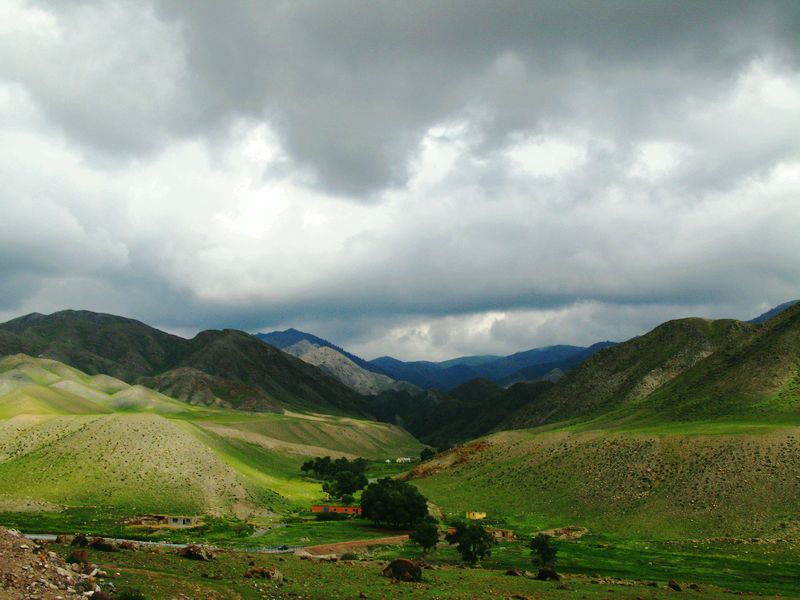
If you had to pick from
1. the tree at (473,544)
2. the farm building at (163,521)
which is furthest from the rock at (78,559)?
the farm building at (163,521)

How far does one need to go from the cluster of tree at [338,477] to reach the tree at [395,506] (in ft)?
106

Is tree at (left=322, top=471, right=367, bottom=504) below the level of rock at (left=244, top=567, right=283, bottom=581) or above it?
below

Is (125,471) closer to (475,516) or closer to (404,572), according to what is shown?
(475,516)

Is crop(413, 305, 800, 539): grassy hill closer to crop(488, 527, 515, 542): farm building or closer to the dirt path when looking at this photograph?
crop(488, 527, 515, 542): farm building

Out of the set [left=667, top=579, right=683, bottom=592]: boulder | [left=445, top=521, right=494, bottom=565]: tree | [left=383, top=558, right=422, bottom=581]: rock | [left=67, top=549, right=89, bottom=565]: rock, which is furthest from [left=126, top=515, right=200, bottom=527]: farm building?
[left=667, top=579, right=683, bottom=592]: boulder

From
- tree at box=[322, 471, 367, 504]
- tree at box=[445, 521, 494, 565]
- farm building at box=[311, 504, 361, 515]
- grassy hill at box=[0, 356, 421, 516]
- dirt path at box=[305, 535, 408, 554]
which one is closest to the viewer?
tree at box=[445, 521, 494, 565]

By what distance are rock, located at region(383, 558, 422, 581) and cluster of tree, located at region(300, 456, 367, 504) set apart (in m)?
85.3

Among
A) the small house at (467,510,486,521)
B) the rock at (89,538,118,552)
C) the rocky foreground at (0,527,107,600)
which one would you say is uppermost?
the rocky foreground at (0,527,107,600)

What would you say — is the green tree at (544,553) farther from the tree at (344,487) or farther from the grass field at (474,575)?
the tree at (344,487)

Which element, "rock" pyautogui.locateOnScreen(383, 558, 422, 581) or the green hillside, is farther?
the green hillside

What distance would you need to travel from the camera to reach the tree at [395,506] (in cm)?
9638

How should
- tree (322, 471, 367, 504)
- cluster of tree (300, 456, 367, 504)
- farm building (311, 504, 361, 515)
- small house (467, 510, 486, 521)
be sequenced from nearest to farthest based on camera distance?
small house (467, 510, 486, 521) → farm building (311, 504, 361, 515) → tree (322, 471, 367, 504) → cluster of tree (300, 456, 367, 504)

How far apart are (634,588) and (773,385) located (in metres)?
116

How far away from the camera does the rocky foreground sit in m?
26.7
